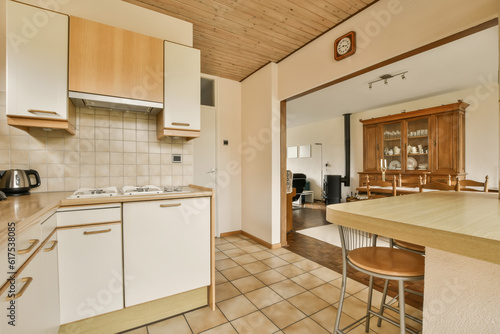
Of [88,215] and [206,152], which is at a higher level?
[206,152]

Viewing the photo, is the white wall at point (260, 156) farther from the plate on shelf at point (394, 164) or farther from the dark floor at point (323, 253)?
the plate on shelf at point (394, 164)

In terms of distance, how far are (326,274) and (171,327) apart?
1.52 m

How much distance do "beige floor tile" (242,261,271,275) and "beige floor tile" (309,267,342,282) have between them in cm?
51

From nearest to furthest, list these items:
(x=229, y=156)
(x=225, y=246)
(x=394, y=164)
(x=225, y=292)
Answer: (x=225, y=292), (x=225, y=246), (x=229, y=156), (x=394, y=164)

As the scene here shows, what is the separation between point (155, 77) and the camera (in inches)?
74.6

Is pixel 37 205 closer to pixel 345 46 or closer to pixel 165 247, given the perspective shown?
pixel 165 247

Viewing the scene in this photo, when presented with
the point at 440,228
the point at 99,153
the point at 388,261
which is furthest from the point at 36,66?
the point at 388,261

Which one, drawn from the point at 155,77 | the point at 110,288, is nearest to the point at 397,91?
the point at 155,77

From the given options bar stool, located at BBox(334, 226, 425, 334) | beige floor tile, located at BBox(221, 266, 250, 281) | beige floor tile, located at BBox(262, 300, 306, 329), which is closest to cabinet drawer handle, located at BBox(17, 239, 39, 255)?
bar stool, located at BBox(334, 226, 425, 334)

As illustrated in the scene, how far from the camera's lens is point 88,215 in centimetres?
140

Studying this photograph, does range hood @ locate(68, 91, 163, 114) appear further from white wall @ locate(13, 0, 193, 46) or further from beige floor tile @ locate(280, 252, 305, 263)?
beige floor tile @ locate(280, 252, 305, 263)

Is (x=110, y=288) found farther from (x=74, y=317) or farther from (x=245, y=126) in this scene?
(x=245, y=126)

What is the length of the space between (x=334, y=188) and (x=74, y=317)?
18.3 feet

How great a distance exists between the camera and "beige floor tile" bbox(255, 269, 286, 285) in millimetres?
2199
